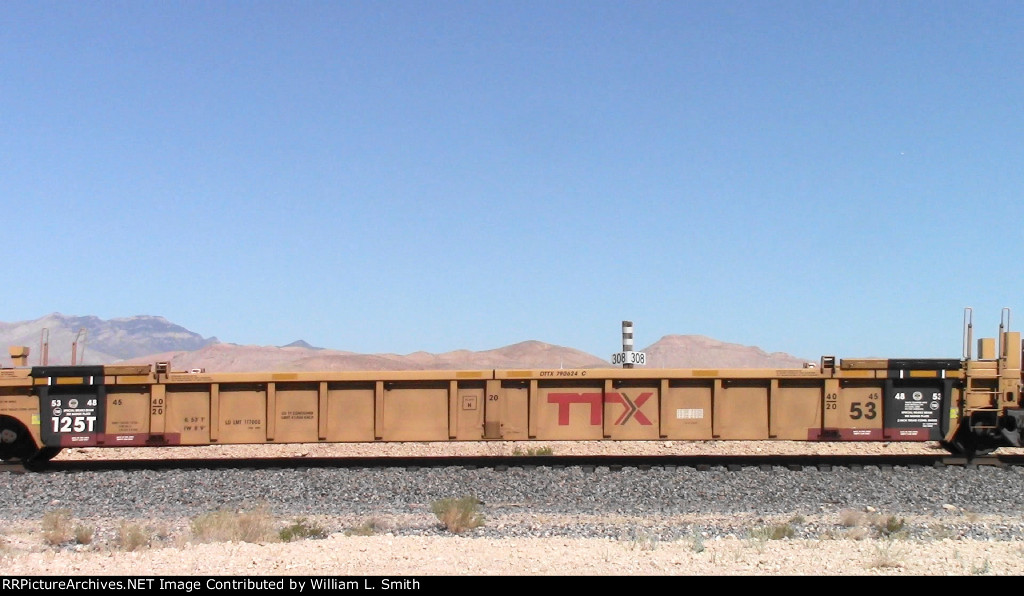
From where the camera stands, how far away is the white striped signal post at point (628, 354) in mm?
22312

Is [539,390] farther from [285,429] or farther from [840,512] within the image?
[840,512]

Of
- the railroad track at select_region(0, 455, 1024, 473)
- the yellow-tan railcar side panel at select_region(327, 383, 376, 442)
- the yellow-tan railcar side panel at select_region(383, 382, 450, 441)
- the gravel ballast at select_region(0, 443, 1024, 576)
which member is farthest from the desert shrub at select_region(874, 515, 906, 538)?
the yellow-tan railcar side panel at select_region(327, 383, 376, 442)

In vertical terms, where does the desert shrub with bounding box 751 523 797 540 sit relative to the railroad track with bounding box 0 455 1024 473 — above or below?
above

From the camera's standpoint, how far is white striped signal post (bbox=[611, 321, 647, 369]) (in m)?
22.3

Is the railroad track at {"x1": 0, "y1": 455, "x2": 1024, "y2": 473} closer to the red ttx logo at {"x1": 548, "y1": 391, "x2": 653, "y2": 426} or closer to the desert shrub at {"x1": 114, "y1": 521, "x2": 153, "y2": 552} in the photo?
the red ttx logo at {"x1": 548, "y1": 391, "x2": 653, "y2": 426}

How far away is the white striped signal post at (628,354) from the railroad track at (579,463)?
537 cm

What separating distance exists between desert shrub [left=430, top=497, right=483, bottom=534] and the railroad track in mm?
3939

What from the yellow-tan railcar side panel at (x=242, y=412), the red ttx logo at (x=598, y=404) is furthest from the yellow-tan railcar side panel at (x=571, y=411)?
the yellow-tan railcar side panel at (x=242, y=412)

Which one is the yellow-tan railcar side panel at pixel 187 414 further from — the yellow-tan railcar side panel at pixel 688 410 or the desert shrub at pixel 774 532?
the desert shrub at pixel 774 532

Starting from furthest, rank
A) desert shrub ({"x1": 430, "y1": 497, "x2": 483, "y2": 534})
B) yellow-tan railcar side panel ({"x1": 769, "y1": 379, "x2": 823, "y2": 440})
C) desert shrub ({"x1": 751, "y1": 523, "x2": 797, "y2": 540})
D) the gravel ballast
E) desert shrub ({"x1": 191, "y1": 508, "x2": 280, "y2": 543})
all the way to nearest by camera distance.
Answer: yellow-tan railcar side panel ({"x1": 769, "y1": 379, "x2": 823, "y2": 440})
desert shrub ({"x1": 430, "y1": 497, "x2": 483, "y2": 534})
desert shrub ({"x1": 191, "y1": 508, "x2": 280, "y2": 543})
desert shrub ({"x1": 751, "y1": 523, "x2": 797, "y2": 540})
the gravel ballast

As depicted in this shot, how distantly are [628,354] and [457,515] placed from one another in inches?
444

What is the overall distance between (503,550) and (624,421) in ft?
23.6

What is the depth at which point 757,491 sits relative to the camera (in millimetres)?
14141

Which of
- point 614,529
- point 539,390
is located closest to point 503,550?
point 614,529
